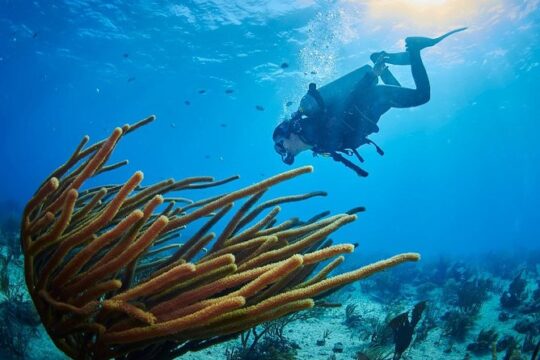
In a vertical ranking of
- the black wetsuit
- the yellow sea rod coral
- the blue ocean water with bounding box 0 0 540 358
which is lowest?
the yellow sea rod coral

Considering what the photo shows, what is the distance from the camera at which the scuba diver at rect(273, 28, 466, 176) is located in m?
6.27

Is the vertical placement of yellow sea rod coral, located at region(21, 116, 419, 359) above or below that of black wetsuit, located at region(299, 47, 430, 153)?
below

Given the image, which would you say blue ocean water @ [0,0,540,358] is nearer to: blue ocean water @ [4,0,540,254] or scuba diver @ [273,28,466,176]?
blue ocean water @ [4,0,540,254]

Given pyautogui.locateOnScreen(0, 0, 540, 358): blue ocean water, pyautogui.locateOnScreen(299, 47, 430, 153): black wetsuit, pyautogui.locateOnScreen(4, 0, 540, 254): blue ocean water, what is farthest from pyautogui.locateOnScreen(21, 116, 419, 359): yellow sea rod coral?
pyautogui.locateOnScreen(4, 0, 540, 254): blue ocean water

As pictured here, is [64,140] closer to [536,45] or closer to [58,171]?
[536,45]

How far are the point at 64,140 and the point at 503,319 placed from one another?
99149mm

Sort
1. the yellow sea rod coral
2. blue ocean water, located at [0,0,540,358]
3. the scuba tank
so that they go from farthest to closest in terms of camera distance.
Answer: blue ocean water, located at [0,0,540,358], the scuba tank, the yellow sea rod coral

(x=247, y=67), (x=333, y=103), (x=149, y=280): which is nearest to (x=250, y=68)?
(x=247, y=67)

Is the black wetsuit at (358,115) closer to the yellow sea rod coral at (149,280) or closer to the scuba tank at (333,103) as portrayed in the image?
the scuba tank at (333,103)

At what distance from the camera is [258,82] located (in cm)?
3209

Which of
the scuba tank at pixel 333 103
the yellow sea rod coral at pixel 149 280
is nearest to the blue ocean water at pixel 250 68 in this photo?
the scuba tank at pixel 333 103

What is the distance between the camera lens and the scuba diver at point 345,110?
20.6ft

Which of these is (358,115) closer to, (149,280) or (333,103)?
(333,103)

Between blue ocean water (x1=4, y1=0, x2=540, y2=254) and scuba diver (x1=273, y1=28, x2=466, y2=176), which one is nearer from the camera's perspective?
scuba diver (x1=273, y1=28, x2=466, y2=176)
